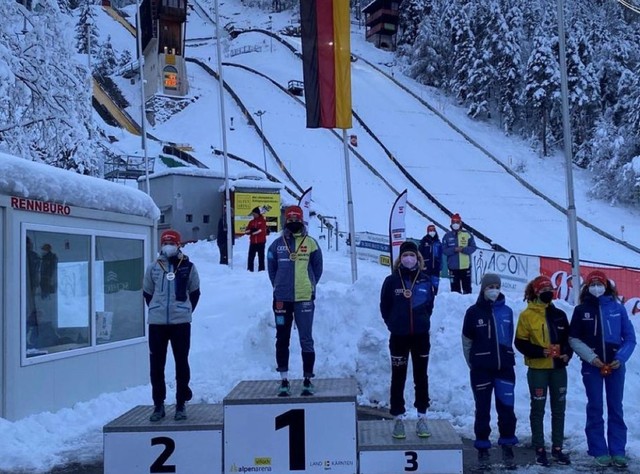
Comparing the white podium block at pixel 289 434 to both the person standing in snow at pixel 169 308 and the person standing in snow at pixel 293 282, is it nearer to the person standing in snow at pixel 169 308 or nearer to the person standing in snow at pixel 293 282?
the person standing in snow at pixel 169 308

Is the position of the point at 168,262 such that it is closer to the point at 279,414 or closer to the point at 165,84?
the point at 279,414

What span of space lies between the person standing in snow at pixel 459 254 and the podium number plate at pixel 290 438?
27.8ft

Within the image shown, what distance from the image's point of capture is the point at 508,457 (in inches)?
272

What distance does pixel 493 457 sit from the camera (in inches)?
276

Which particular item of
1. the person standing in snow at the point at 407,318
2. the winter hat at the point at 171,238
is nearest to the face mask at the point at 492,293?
the person standing in snow at the point at 407,318

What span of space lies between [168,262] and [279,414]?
6.23 feet

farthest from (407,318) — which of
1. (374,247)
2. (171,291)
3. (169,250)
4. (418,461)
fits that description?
(374,247)

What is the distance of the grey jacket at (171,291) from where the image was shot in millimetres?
6762

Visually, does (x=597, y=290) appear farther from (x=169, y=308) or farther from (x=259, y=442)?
(x=169, y=308)

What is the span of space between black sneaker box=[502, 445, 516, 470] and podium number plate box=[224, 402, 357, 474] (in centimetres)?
170

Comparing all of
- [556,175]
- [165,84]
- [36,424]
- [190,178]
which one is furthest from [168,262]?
[165,84]

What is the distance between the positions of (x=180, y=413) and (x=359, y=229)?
25152 mm

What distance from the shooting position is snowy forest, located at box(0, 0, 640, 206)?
1723cm

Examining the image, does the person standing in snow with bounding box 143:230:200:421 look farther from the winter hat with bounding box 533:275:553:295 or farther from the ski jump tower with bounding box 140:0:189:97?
the ski jump tower with bounding box 140:0:189:97
